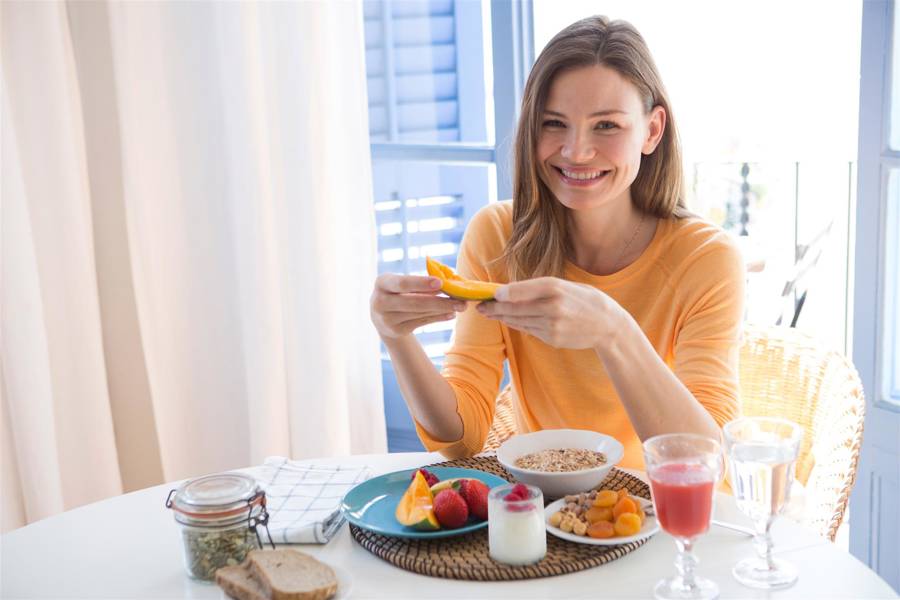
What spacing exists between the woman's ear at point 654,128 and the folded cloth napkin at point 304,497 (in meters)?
0.82

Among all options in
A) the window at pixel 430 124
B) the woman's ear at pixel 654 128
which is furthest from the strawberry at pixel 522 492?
the window at pixel 430 124

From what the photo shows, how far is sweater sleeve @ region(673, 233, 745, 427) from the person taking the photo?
1.61 meters

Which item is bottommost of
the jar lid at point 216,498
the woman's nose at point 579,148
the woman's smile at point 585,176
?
the jar lid at point 216,498

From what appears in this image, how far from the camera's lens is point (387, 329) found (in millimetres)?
1537

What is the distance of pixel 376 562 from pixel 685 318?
0.80m

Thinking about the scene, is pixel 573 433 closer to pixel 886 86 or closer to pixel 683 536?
pixel 683 536

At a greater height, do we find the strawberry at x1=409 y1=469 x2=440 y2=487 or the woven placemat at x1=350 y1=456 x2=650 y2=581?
the strawberry at x1=409 y1=469 x2=440 y2=487

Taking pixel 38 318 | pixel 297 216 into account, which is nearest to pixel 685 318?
pixel 297 216

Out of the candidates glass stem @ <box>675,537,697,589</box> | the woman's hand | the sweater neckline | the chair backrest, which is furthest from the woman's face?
glass stem @ <box>675,537,697,589</box>

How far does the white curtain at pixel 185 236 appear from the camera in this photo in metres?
2.61

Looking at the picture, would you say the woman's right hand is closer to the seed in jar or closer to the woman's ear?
the seed in jar

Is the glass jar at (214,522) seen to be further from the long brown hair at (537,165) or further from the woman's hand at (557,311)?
the long brown hair at (537,165)

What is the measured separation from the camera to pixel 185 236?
2803mm

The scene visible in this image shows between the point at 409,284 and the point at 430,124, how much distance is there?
1630 mm
